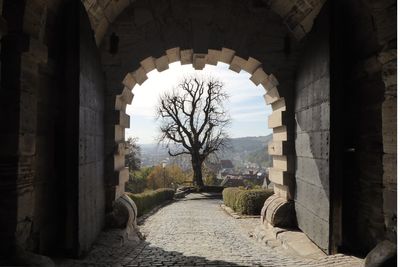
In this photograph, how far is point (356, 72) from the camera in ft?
15.6

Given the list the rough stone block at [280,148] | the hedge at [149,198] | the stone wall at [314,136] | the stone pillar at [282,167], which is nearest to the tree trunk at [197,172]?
the hedge at [149,198]

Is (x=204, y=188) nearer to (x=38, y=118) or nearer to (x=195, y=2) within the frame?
(x=195, y=2)

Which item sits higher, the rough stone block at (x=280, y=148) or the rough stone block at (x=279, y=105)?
the rough stone block at (x=279, y=105)

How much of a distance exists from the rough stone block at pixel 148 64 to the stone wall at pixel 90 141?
2.76 feet

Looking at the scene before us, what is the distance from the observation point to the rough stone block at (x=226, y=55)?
6715 millimetres

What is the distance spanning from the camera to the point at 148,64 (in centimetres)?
683

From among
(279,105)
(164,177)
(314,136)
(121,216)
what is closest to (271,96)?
(279,105)

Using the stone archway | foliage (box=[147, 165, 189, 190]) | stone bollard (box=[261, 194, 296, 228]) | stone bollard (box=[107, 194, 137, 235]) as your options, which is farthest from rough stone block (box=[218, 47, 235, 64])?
foliage (box=[147, 165, 189, 190])

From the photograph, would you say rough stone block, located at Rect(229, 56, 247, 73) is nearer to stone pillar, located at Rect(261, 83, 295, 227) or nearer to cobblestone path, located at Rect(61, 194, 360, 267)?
stone pillar, located at Rect(261, 83, 295, 227)

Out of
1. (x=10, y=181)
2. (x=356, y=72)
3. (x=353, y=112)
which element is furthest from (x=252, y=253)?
(x=10, y=181)

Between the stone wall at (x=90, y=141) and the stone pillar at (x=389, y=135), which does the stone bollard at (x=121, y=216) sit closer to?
the stone wall at (x=90, y=141)

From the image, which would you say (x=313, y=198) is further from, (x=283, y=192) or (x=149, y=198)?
(x=149, y=198)

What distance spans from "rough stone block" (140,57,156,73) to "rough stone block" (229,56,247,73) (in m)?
1.57

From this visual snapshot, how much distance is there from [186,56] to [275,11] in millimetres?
1861
